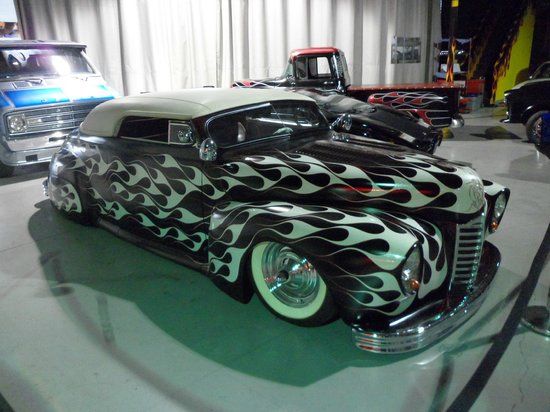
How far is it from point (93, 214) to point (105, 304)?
126cm

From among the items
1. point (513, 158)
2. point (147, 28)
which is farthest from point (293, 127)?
point (147, 28)

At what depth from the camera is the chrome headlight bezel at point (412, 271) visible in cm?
205

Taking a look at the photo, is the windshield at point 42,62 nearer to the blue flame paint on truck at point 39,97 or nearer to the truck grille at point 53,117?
the blue flame paint on truck at point 39,97

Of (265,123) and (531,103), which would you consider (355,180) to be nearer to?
(265,123)

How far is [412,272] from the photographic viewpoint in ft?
6.86

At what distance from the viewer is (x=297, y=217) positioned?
90.4 inches

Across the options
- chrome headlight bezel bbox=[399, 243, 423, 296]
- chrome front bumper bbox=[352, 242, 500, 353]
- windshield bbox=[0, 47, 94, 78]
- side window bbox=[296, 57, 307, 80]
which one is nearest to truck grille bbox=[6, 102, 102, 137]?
windshield bbox=[0, 47, 94, 78]

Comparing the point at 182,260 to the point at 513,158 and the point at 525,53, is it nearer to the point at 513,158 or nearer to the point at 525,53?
the point at 513,158

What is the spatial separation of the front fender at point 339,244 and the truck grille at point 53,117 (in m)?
4.36

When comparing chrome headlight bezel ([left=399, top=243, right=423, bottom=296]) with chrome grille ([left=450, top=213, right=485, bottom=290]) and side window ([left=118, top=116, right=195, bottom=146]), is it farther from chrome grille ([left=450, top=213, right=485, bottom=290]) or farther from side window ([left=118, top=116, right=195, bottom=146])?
side window ([left=118, top=116, right=195, bottom=146])

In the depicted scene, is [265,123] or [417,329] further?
[265,123]

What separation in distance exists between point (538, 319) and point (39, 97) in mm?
5982

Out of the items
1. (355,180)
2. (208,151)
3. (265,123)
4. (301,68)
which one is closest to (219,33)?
(301,68)

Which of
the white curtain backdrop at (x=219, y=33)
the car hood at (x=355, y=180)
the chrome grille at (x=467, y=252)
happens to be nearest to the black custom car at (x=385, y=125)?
the car hood at (x=355, y=180)
